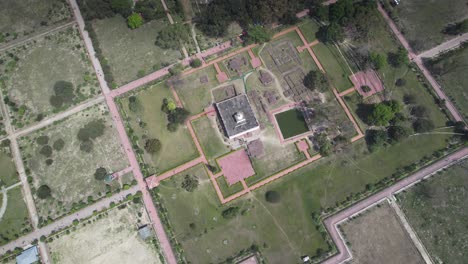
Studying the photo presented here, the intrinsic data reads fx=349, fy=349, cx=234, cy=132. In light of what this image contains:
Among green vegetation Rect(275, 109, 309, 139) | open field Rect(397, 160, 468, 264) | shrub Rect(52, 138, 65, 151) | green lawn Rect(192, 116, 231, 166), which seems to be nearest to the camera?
open field Rect(397, 160, 468, 264)

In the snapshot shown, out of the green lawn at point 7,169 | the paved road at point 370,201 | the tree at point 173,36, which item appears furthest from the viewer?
the tree at point 173,36

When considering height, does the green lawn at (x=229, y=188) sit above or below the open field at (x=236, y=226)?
above

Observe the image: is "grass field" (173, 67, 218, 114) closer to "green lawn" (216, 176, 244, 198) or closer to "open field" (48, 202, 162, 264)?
"green lawn" (216, 176, 244, 198)

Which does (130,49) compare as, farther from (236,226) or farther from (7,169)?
(236,226)

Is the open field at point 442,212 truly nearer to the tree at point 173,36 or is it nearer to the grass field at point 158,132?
the grass field at point 158,132

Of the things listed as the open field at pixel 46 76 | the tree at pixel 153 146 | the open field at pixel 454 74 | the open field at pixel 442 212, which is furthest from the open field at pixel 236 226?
the open field at pixel 454 74

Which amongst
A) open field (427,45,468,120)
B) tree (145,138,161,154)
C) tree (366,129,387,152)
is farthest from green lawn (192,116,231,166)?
open field (427,45,468,120)
